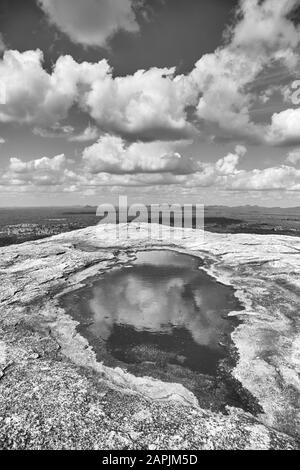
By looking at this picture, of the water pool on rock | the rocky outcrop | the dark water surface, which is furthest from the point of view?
the dark water surface

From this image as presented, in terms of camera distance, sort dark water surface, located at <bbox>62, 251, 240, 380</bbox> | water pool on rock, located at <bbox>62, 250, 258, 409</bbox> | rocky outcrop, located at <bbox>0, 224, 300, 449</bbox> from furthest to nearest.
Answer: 1. dark water surface, located at <bbox>62, 251, 240, 380</bbox>
2. water pool on rock, located at <bbox>62, 250, 258, 409</bbox>
3. rocky outcrop, located at <bbox>0, 224, 300, 449</bbox>

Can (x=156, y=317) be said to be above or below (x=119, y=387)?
above

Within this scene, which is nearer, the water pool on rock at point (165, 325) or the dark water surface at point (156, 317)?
the water pool on rock at point (165, 325)

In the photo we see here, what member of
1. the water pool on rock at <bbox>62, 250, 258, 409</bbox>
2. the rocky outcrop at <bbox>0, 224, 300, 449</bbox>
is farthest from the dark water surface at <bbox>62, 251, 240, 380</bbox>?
the rocky outcrop at <bbox>0, 224, 300, 449</bbox>

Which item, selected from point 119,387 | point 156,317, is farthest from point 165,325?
point 119,387

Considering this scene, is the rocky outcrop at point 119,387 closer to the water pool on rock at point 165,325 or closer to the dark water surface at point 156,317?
the water pool on rock at point 165,325

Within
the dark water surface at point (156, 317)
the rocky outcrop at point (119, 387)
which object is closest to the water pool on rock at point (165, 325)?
the dark water surface at point (156, 317)

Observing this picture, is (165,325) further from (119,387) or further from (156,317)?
(119,387)

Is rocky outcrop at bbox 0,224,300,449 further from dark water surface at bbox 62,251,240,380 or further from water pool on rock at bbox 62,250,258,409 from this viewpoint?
dark water surface at bbox 62,251,240,380
